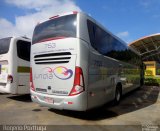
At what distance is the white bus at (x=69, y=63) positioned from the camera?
542 cm

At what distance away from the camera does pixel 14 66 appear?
27.0 feet

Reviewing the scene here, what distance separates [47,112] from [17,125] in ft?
5.19

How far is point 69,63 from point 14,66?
372cm

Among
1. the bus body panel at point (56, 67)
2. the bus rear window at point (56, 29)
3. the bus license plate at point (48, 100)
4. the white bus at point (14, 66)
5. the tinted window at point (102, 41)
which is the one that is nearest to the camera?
the bus body panel at point (56, 67)

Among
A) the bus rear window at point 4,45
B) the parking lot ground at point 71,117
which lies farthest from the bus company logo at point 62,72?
the bus rear window at point 4,45

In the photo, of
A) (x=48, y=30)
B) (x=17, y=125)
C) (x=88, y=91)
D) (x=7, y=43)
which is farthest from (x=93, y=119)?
(x=7, y=43)

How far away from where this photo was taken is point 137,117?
6.48 meters

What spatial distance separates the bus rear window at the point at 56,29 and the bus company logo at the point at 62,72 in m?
1.02

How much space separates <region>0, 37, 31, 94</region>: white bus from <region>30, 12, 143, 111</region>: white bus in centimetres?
200

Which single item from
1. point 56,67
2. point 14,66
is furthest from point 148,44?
point 56,67

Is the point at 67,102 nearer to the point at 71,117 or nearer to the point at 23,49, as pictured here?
the point at 71,117

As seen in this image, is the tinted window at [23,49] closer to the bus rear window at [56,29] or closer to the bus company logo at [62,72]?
the bus rear window at [56,29]

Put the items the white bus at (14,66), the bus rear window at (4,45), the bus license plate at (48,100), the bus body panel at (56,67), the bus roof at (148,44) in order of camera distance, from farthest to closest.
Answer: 1. the bus roof at (148,44)
2. the bus rear window at (4,45)
3. the white bus at (14,66)
4. the bus license plate at (48,100)
5. the bus body panel at (56,67)

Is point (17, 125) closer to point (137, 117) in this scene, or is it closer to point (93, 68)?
point (93, 68)
